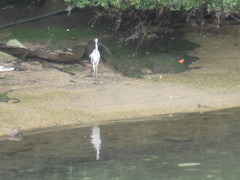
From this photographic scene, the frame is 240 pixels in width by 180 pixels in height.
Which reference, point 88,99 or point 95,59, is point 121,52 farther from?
point 88,99

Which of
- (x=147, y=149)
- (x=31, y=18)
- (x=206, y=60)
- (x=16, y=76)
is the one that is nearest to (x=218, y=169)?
(x=147, y=149)

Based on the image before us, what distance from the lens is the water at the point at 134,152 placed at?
838cm

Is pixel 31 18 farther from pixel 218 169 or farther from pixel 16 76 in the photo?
pixel 218 169

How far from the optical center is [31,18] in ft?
53.9

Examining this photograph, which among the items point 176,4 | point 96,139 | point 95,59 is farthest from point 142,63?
point 96,139

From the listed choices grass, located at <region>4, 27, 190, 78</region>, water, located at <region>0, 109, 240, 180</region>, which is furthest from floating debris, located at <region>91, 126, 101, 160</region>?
grass, located at <region>4, 27, 190, 78</region>

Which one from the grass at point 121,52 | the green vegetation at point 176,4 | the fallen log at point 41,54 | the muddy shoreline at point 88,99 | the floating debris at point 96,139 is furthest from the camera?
the grass at point 121,52

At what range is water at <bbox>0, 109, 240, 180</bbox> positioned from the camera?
8375 mm

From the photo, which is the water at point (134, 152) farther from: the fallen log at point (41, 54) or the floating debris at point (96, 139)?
the fallen log at point (41, 54)

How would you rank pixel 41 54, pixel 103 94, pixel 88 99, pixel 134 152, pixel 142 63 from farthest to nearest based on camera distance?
1. pixel 142 63
2. pixel 41 54
3. pixel 103 94
4. pixel 88 99
5. pixel 134 152

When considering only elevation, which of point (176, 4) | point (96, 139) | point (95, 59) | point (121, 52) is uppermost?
point (176, 4)

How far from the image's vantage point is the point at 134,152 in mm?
9375

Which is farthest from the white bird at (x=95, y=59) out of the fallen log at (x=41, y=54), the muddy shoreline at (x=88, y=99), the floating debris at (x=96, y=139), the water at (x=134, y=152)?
the floating debris at (x=96, y=139)

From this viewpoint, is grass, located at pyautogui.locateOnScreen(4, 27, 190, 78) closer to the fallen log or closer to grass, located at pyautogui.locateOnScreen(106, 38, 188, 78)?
grass, located at pyautogui.locateOnScreen(106, 38, 188, 78)
